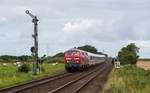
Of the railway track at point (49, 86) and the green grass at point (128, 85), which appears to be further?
the railway track at point (49, 86)

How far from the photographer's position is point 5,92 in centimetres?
1413

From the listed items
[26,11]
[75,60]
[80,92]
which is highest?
[26,11]

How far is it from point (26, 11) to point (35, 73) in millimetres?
7015

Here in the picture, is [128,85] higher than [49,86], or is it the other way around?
[128,85]

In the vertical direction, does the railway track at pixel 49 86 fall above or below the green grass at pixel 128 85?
below

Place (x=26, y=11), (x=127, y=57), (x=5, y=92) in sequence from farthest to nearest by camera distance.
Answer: (x=127, y=57)
(x=26, y=11)
(x=5, y=92)

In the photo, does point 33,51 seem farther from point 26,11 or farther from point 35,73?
point 26,11

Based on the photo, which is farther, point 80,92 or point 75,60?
point 75,60

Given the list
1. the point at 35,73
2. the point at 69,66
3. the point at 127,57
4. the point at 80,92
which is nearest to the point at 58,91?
the point at 80,92

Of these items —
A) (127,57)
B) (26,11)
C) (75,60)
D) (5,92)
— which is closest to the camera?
(5,92)

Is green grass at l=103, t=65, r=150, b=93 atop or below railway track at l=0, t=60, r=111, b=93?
atop

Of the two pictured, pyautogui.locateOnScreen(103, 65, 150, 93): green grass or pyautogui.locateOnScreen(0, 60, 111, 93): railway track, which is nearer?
pyautogui.locateOnScreen(103, 65, 150, 93): green grass

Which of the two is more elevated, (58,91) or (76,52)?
(76,52)

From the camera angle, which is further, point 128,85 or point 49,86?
point 49,86
